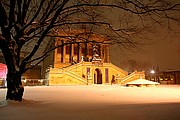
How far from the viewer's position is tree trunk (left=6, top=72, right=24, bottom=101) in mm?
6951

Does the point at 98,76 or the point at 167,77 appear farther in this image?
the point at 167,77

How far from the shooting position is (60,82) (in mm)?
33688

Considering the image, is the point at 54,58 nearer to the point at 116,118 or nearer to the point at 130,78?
the point at 130,78

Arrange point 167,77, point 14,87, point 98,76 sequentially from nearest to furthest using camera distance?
point 14,87
point 98,76
point 167,77

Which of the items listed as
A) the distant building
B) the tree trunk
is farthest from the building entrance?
the tree trunk

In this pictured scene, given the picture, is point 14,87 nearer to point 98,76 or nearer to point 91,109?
point 91,109

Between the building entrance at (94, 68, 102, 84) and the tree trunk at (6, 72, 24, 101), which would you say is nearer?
the tree trunk at (6, 72, 24, 101)

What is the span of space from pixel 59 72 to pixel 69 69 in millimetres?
4357

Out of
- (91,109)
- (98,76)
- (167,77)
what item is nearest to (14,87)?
(91,109)

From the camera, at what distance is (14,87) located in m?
7.02

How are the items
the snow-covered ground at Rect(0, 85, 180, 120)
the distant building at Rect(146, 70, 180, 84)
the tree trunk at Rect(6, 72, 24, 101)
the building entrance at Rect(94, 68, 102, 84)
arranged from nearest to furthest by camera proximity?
1. the snow-covered ground at Rect(0, 85, 180, 120)
2. the tree trunk at Rect(6, 72, 24, 101)
3. the building entrance at Rect(94, 68, 102, 84)
4. the distant building at Rect(146, 70, 180, 84)

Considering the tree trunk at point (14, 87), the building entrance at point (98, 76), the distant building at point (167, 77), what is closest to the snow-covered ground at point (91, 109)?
the tree trunk at point (14, 87)

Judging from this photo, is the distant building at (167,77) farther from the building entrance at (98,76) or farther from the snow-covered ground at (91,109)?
the snow-covered ground at (91,109)

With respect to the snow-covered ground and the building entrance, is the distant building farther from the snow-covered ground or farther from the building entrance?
the snow-covered ground
